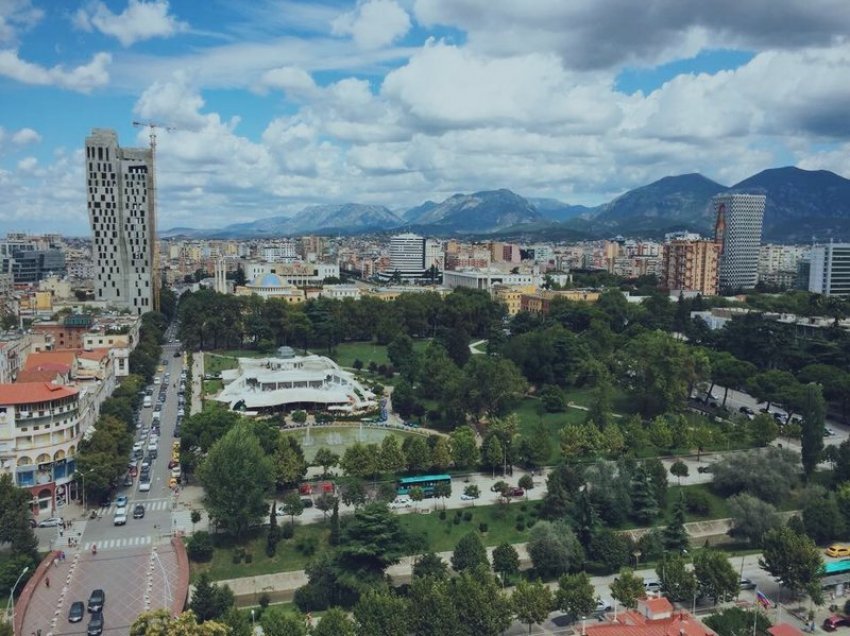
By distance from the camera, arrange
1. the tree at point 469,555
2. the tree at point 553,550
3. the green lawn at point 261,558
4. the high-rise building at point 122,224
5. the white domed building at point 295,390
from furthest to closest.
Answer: the high-rise building at point 122,224, the white domed building at point 295,390, the green lawn at point 261,558, the tree at point 553,550, the tree at point 469,555

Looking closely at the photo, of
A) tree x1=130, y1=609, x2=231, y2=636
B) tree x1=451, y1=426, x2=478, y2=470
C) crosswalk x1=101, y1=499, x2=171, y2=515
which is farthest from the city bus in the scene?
tree x1=130, y1=609, x2=231, y2=636

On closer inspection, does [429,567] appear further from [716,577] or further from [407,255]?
[407,255]

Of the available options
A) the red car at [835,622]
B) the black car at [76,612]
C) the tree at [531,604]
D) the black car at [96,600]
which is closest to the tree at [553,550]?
the tree at [531,604]

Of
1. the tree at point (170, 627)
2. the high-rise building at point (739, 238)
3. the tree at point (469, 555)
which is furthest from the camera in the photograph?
the high-rise building at point (739, 238)

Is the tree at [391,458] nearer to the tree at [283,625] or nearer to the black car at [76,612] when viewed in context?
the tree at [283,625]

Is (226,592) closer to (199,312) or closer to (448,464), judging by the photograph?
(448,464)

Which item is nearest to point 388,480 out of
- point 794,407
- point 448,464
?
point 448,464

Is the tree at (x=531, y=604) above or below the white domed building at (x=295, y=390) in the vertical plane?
below
